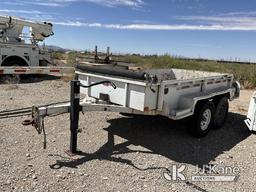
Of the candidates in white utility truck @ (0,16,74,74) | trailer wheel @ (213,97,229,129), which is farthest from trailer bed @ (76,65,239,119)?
white utility truck @ (0,16,74,74)

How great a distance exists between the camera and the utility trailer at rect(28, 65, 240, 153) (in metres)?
4.80

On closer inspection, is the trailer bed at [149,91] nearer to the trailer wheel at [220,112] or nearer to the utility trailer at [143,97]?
the utility trailer at [143,97]

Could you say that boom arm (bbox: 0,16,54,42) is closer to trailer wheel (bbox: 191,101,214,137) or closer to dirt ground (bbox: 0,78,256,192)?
dirt ground (bbox: 0,78,256,192)

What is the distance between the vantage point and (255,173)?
15.8 feet

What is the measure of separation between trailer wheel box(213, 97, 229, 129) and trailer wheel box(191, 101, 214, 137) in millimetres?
388

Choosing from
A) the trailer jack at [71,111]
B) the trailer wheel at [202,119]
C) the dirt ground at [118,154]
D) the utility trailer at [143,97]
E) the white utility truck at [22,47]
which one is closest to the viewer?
the dirt ground at [118,154]

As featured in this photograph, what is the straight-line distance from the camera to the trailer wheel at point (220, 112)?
269 inches

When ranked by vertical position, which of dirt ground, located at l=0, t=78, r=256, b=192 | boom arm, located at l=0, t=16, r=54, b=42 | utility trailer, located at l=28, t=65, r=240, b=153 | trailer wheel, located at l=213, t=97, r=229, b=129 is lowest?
dirt ground, located at l=0, t=78, r=256, b=192

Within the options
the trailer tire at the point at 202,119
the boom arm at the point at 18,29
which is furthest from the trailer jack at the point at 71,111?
the boom arm at the point at 18,29

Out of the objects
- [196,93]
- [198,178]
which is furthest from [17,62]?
[198,178]

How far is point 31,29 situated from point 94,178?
39.6ft

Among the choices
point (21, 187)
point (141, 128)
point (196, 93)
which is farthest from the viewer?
point (141, 128)

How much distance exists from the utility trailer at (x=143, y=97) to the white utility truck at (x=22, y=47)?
21.8ft

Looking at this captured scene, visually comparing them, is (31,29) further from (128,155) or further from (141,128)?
(128,155)
